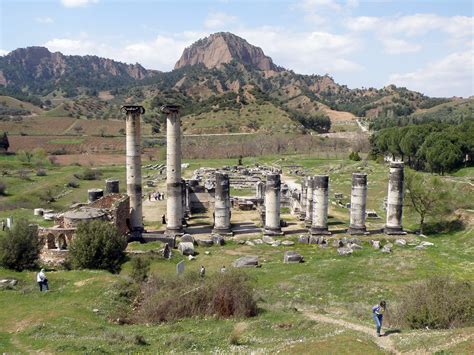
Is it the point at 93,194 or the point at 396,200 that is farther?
the point at 93,194

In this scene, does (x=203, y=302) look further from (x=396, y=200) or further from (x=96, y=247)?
(x=396, y=200)

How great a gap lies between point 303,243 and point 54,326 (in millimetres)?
20262

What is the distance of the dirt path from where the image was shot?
14836mm

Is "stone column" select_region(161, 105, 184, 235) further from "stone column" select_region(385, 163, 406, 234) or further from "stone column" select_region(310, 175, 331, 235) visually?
"stone column" select_region(385, 163, 406, 234)

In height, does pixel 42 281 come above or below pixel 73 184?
above

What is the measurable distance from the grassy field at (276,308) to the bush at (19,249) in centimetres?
97

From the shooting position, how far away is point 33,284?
73.5 feet

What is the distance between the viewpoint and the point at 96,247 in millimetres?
25203

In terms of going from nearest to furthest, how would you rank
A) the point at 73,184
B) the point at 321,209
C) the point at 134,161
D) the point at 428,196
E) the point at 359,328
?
the point at 359,328, the point at 134,161, the point at 321,209, the point at 428,196, the point at 73,184

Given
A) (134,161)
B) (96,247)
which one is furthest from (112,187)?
(96,247)

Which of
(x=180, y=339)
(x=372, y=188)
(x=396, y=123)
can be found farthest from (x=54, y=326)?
(x=396, y=123)

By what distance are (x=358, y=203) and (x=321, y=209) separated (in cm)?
278

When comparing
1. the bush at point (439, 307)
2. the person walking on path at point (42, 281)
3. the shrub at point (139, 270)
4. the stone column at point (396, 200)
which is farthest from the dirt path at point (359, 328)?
the stone column at point (396, 200)

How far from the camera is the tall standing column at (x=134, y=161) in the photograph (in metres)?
33.1
